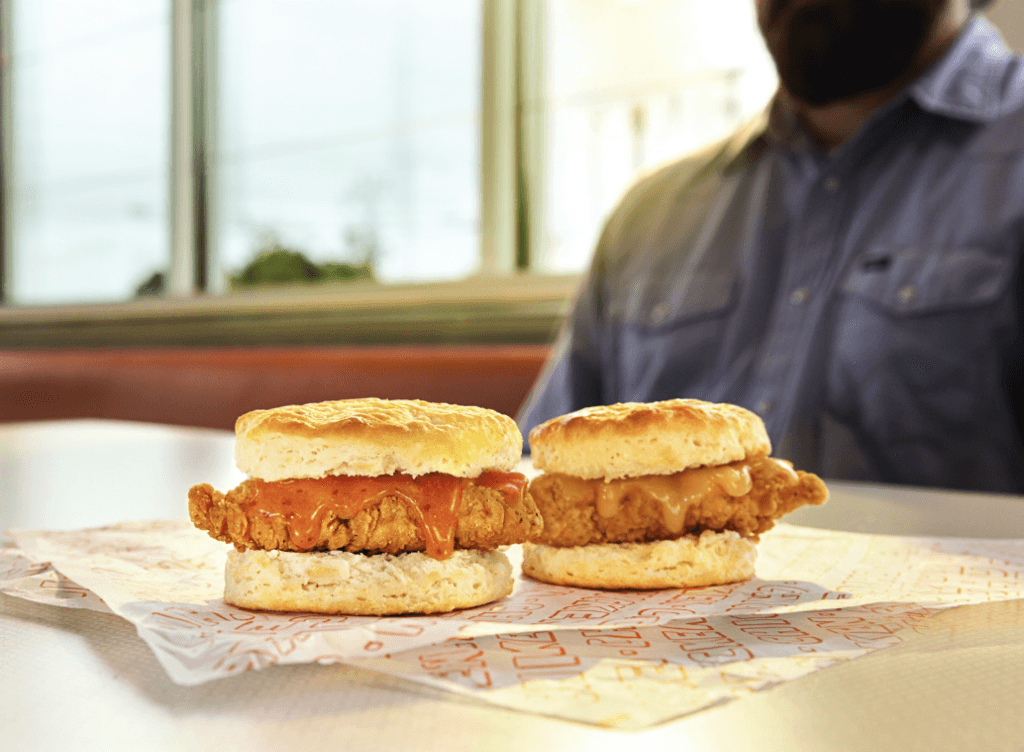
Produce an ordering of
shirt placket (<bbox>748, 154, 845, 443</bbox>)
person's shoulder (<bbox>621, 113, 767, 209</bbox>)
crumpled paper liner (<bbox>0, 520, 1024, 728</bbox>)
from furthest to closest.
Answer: person's shoulder (<bbox>621, 113, 767, 209</bbox>), shirt placket (<bbox>748, 154, 845, 443</bbox>), crumpled paper liner (<bbox>0, 520, 1024, 728</bbox>)

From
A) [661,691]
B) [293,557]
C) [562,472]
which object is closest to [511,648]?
[661,691]

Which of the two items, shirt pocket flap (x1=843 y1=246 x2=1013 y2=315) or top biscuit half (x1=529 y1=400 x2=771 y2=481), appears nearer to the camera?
top biscuit half (x1=529 y1=400 x2=771 y2=481)

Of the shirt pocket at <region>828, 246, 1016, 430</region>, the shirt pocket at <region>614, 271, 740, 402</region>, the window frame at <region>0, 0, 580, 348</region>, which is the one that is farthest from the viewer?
the window frame at <region>0, 0, 580, 348</region>

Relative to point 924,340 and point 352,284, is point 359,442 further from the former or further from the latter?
point 352,284

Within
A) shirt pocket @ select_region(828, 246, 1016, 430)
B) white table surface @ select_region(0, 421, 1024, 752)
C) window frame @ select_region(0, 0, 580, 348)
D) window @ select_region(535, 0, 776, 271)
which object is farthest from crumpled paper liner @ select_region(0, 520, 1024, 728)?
window frame @ select_region(0, 0, 580, 348)

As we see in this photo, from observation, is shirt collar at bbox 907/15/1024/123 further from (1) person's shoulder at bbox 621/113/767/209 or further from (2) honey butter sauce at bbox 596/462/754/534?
(2) honey butter sauce at bbox 596/462/754/534

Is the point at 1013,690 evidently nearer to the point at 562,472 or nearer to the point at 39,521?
the point at 562,472

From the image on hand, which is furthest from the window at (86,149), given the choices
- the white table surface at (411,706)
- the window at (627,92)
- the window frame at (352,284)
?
the white table surface at (411,706)

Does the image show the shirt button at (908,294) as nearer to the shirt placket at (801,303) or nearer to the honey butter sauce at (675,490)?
the shirt placket at (801,303)
